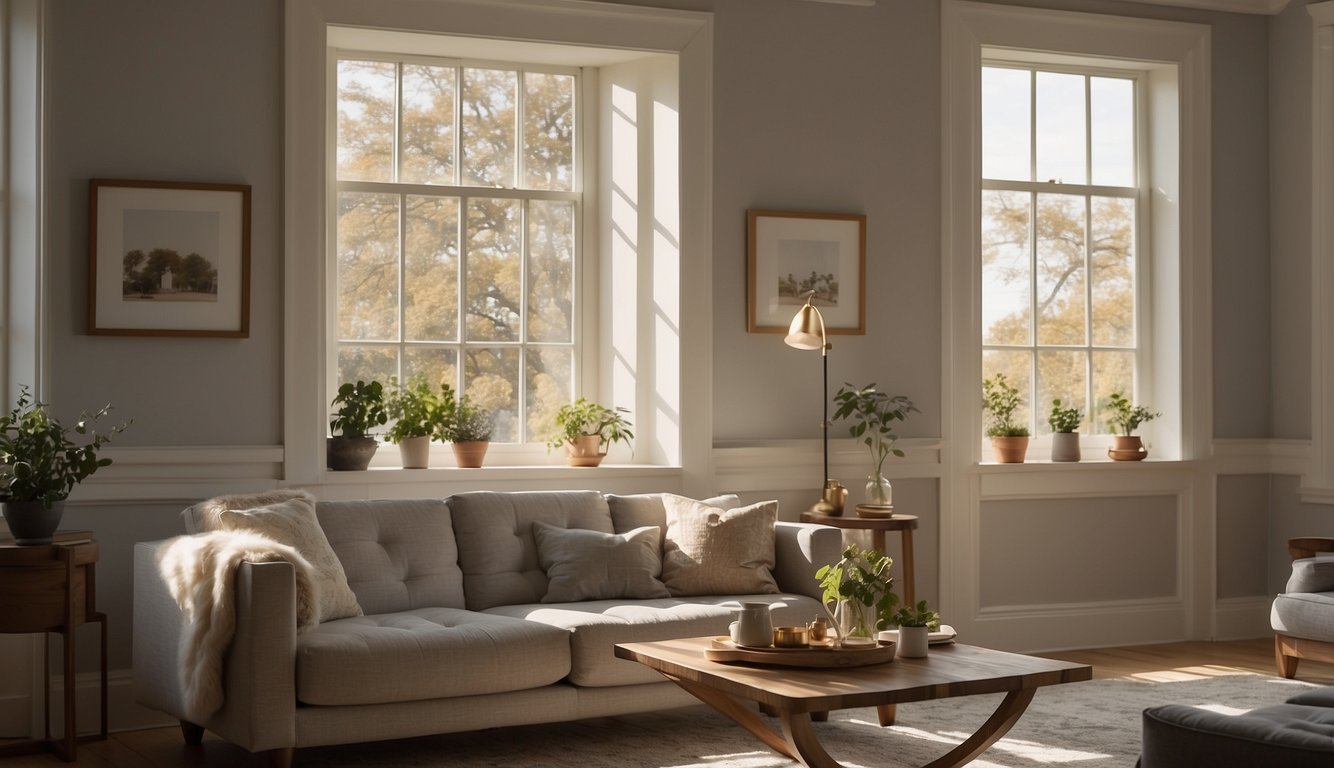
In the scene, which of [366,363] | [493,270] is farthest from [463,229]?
[366,363]

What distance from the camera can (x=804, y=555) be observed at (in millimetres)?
5242

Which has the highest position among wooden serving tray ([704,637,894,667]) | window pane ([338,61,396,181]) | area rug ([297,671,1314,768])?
window pane ([338,61,396,181])

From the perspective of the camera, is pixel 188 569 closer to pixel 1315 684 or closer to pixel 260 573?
pixel 260 573

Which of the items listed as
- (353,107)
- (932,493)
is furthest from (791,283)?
(353,107)

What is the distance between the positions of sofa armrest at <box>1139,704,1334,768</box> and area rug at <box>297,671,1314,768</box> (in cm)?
158

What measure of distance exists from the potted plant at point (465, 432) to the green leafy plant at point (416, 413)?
28mm

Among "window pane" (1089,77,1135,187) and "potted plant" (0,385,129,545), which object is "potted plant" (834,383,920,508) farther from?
"potted plant" (0,385,129,545)

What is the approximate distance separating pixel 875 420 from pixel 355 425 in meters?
2.18

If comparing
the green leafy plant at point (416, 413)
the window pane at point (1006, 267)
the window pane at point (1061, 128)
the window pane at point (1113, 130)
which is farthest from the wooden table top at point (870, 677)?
the window pane at point (1113, 130)

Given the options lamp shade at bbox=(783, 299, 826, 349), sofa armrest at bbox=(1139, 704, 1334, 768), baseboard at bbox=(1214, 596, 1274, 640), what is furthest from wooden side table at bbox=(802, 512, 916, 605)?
sofa armrest at bbox=(1139, 704, 1334, 768)

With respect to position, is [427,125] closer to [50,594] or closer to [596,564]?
[596,564]

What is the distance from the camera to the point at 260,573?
4.08 m

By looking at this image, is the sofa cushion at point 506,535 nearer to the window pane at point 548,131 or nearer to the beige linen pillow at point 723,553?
the beige linen pillow at point 723,553

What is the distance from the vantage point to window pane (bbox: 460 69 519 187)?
610 cm
